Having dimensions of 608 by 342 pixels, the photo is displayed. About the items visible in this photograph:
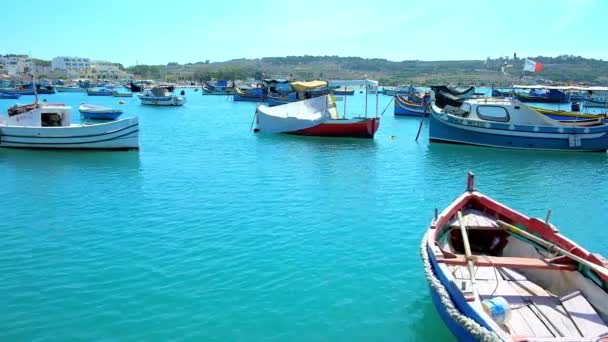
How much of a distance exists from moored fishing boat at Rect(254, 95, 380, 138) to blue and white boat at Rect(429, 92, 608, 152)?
18.0 ft

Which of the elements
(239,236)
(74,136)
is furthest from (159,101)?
(239,236)

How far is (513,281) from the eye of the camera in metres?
8.97

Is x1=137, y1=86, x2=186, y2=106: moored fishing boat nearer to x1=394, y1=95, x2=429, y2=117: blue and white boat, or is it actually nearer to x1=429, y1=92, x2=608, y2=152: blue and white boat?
x1=394, y1=95, x2=429, y2=117: blue and white boat

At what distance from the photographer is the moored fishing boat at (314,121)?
114 ft

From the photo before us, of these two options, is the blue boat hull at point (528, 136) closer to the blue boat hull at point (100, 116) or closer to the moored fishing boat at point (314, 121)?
the moored fishing boat at point (314, 121)

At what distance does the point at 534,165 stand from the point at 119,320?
2359 centimetres

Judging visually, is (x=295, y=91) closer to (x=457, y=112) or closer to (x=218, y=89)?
(x=457, y=112)

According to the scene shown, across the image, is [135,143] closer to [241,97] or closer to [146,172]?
[146,172]

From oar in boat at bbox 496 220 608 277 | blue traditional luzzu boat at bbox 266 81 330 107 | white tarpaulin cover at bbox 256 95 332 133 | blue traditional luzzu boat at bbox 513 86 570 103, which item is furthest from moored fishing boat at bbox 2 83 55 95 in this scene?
oar in boat at bbox 496 220 608 277

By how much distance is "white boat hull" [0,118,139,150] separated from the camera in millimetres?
26578

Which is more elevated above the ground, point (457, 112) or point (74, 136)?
point (457, 112)

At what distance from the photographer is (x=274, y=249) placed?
1287cm

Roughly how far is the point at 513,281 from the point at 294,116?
29189 millimetres

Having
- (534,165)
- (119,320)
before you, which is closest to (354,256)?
(119,320)
